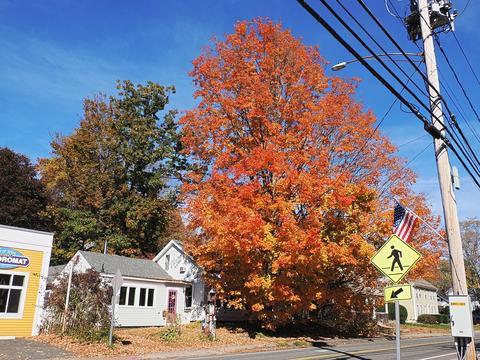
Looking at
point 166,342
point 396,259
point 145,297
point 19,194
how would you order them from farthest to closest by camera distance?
point 19,194 → point 145,297 → point 166,342 → point 396,259

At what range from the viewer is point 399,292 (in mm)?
8164

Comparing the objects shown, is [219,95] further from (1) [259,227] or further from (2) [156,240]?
(2) [156,240]

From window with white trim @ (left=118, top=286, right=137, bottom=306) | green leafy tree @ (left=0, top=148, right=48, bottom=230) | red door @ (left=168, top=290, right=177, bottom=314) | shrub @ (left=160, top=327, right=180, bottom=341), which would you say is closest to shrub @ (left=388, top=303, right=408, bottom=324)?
red door @ (left=168, top=290, right=177, bottom=314)

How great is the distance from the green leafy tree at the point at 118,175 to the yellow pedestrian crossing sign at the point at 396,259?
1193 inches

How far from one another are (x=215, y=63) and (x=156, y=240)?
2216 cm

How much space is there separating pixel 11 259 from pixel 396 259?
651 inches

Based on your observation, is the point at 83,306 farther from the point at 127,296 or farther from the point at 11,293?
the point at 127,296

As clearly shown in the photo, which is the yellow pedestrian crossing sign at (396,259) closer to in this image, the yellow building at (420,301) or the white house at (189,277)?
the white house at (189,277)

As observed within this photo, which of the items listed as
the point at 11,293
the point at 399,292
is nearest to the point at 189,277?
the point at 11,293

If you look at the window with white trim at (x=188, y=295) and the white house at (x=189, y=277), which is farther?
the window with white trim at (x=188, y=295)

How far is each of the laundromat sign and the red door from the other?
1327 centimetres

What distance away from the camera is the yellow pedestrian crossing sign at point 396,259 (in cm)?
828

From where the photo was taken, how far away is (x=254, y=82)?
23828 millimetres

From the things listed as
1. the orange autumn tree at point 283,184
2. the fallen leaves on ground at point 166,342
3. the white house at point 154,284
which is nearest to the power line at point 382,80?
the orange autumn tree at point 283,184
